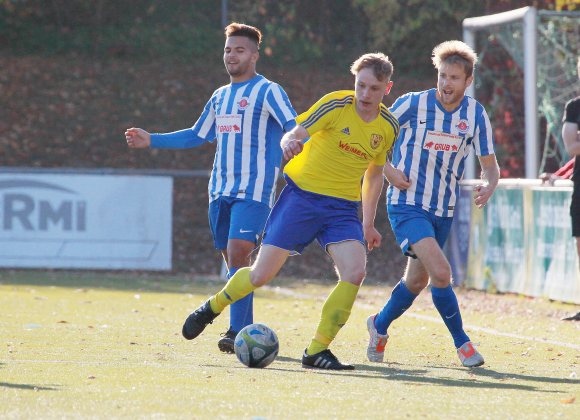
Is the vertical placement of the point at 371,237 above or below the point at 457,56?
below

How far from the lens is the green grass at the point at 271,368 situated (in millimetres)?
6297

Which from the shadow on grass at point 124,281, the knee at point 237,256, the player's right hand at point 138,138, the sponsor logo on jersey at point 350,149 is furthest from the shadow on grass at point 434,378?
the shadow on grass at point 124,281

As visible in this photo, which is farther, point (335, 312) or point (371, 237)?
point (371, 237)

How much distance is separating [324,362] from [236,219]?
150cm

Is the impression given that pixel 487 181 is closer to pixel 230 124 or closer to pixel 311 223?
pixel 311 223

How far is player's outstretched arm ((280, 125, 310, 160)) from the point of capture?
7.44 m

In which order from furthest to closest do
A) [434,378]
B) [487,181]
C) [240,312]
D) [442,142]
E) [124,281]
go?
[124,281], [240,312], [442,142], [487,181], [434,378]

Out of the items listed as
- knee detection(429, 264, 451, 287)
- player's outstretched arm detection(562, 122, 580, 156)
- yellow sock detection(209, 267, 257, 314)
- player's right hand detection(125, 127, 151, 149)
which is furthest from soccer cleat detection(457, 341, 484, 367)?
player's outstretched arm detection(562, 122, 580, 156)

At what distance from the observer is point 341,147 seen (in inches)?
320

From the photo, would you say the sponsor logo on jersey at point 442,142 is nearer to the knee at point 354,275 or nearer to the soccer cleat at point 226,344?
the knee at point 354,275

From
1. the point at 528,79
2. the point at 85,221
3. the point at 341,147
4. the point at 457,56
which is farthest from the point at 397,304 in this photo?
the point at 85,221

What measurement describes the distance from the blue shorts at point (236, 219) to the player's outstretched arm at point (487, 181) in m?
1.49

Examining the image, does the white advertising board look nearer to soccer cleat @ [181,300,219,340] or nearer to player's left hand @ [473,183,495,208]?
soccer cleat @ [181,300,219,340]

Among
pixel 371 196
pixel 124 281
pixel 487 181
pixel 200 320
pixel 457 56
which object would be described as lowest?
pixel 124 281
